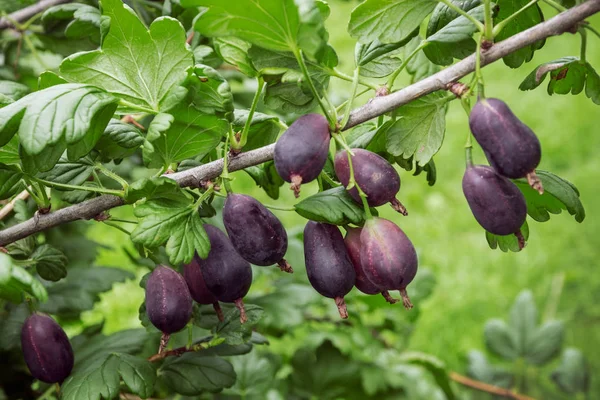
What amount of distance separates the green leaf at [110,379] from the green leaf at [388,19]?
616 mm

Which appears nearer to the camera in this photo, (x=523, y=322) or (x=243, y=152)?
(x=243, y=152)

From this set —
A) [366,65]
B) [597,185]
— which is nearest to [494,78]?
[597,185]

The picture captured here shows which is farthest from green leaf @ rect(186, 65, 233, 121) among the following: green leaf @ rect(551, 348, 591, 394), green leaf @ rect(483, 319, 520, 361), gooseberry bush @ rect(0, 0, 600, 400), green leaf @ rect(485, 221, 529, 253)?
green leaf @ rect(551, 348, 591, 394)

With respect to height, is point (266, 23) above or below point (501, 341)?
above

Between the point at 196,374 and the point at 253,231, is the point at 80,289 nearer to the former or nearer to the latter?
the point at 196,374

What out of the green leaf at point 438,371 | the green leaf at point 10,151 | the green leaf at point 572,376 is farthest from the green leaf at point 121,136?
the green leaf at point 572,376

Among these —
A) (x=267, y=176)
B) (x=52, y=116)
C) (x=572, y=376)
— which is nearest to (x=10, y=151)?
(x=52, y=116)

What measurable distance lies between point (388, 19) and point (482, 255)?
8.79 feet

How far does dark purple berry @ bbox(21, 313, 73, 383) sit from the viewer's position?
1061 millimetres

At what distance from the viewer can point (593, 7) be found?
833mm

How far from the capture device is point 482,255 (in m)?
3.47

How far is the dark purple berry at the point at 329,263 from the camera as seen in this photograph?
0.90m

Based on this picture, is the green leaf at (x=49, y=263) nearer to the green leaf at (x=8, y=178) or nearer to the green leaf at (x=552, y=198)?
the green leaf at (x=8, y=178)

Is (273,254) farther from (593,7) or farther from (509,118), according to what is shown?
(593,7)
